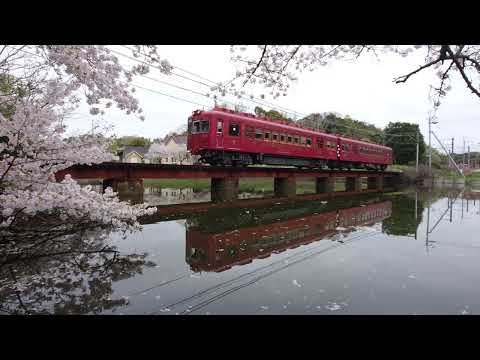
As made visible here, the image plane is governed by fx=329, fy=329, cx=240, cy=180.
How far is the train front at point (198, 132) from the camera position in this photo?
15.6 metres

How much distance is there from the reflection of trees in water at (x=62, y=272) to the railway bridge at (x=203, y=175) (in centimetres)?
449

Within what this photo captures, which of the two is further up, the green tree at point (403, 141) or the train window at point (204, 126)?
the green tree at point (403, 141)

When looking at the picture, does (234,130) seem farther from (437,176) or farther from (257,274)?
(437,176)

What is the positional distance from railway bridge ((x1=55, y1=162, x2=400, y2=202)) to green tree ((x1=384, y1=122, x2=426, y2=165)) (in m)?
26.2

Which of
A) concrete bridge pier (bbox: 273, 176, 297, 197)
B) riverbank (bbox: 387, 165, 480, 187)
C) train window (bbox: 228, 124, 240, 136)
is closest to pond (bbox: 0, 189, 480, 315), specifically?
train window (bbox: 228, 124, 240, 136)

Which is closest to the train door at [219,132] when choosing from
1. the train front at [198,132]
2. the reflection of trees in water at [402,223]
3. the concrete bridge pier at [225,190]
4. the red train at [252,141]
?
the red train at [252,141]

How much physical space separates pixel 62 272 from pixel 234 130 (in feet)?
38.2

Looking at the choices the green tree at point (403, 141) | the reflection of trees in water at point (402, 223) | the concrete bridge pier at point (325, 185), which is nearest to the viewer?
the reflection of trees in water at point (402, 223)

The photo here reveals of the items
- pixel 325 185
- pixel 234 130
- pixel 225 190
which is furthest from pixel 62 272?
pixel 325 185

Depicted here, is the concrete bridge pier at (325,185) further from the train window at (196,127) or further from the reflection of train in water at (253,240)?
the train window at (196,127)

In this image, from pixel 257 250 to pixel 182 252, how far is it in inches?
66.9

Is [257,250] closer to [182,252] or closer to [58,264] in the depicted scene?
[182,252]

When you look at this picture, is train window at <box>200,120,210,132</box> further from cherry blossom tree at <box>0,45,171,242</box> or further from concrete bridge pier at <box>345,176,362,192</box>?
concrete bridge pier at <box>345,176,362,192</box>

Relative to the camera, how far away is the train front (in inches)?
612
